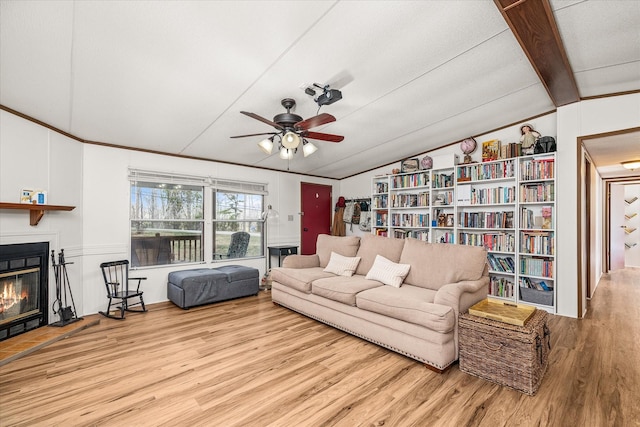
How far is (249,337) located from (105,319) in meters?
2.00

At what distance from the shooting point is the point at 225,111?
3.40m

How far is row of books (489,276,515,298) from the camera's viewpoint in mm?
4386

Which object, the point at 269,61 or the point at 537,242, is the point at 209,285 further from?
the point at 537,242

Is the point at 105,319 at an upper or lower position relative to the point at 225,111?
lower

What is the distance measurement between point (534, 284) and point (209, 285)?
14.9 ft

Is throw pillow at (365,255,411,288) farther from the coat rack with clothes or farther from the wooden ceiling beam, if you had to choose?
the coat rack with clothes

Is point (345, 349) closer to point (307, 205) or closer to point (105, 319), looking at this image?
point (105, 319)

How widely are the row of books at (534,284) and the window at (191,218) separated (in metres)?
4.26

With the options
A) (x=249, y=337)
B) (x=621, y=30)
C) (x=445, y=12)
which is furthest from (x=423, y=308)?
(x=621, y=30)

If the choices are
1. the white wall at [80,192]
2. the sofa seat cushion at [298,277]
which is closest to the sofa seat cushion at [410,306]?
the sofa seat cushion at [298,277]

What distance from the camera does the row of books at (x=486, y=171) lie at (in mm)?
4402

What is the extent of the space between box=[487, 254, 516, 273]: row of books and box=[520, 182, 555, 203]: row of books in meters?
0.90

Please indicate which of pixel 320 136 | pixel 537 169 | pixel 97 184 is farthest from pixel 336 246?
pixel 97 184

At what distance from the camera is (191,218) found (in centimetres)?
487
